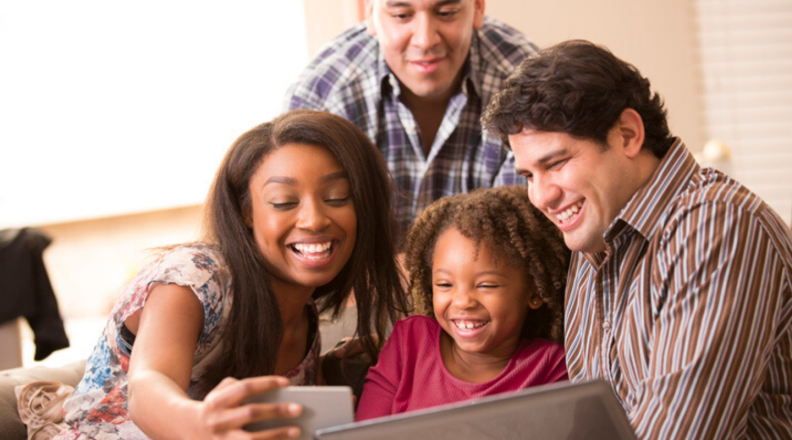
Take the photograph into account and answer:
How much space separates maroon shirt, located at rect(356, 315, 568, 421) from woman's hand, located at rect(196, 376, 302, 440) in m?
0.69

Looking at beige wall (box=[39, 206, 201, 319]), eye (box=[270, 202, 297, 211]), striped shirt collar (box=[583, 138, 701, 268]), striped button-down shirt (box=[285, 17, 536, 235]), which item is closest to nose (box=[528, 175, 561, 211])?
striped shirt collar (box=[583, 138, 701, 268])

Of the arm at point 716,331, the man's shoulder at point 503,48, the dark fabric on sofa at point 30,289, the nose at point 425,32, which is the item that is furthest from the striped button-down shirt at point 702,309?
the dark fabric on sofa at point 30,289

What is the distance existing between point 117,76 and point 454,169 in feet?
8.66

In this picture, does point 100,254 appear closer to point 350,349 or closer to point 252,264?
point 350,349

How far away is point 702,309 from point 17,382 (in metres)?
1.66

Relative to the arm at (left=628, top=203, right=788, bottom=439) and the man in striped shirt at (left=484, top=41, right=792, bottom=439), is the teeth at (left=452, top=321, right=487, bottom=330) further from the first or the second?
the arm at (left=628, top=203, right=788, bottom=439)

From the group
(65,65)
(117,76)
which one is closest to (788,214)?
(117,76)

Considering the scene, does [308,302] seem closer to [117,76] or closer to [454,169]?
[454,169]

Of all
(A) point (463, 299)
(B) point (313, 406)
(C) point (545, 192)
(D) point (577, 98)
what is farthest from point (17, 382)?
(D) point (577, 98)

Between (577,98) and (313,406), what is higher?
(577,98)

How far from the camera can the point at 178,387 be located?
1194 millimetres

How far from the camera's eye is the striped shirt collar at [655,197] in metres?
1.24

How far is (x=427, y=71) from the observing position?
231cm

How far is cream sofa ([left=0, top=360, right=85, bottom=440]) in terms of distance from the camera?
5.62 feet
